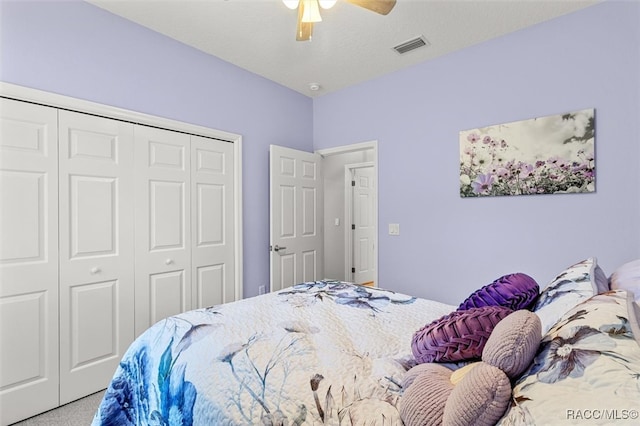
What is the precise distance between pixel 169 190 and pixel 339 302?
181cm

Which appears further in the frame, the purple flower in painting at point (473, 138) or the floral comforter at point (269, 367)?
the purple flower in painting at point (473, 138)

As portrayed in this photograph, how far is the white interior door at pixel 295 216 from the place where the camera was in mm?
3336

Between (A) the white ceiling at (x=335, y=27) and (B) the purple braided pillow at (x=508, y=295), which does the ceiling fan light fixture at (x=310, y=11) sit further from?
(B) the purple braided pillow at (x=508, y=295)

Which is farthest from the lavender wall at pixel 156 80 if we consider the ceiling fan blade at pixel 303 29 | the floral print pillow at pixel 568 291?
the floral print pillow at pixel 568 291

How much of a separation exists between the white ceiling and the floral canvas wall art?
0.81 m

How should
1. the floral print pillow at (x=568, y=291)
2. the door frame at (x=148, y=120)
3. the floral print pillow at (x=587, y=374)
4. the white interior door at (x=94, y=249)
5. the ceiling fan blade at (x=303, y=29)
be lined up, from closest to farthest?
the floral print pillow at (x=587, y=374)
the floral print pillow at (x=568, y=291)
the ceiling fan blade at (x=303, y=29)
the door frame at (x=148, y=120)
the white interior door at (x=94, y=249)

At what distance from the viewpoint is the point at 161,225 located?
2.59m

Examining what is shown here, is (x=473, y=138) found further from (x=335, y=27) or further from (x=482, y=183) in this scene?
(x=335, y=27)

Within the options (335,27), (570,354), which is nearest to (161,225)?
(335,27)

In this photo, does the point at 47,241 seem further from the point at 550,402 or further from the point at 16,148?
the point at 550,402

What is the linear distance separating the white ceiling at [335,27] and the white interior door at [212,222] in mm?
912

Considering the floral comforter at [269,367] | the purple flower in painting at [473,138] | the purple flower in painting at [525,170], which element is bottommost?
the floral comforter at [269,367]

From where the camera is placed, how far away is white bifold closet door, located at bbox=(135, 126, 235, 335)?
2.49 m

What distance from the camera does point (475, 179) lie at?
2752 millimetres
